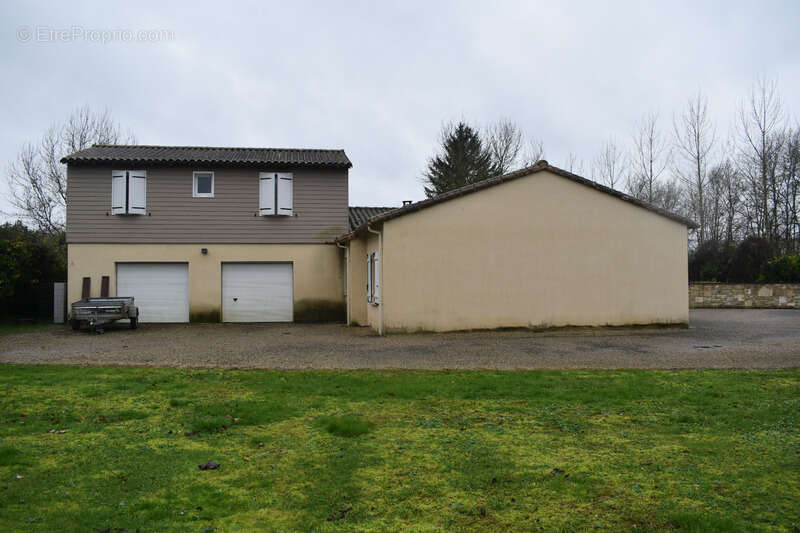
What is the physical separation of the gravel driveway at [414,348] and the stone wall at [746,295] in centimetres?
1019

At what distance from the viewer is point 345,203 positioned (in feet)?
67.9

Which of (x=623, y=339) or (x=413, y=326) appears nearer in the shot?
(x=623, y=339)

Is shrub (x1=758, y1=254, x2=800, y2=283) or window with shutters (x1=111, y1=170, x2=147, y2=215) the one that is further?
shrub (x1=758, y1=254, x2=800, y2=283)

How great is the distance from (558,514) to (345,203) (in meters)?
17.6

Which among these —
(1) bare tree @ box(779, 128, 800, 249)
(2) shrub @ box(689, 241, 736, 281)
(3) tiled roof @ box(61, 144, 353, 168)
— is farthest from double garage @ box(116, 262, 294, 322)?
(1) bare tree @ box(779, 128, 800, 249)

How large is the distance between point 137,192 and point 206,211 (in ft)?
7.57

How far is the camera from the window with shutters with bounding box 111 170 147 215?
19.7 meters

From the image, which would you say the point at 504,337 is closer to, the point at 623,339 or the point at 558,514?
the point at 623,339

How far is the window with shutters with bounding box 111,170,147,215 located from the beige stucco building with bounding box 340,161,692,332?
28.0 ft

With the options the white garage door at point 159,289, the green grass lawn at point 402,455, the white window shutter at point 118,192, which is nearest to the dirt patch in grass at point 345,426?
the green grass lawn at point 402,455

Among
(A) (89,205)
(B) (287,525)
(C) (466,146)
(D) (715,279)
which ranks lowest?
(B) (287,525)

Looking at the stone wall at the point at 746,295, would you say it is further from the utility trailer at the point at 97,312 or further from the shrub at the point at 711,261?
the utility trailer at the point at 97,312

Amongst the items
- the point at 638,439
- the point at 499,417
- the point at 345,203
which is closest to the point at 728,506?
the point at 638,439

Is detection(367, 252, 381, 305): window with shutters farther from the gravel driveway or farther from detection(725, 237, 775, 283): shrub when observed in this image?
detection(725, 237, 775, 283): shrub
